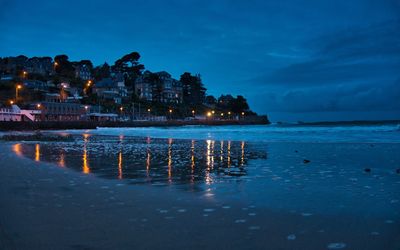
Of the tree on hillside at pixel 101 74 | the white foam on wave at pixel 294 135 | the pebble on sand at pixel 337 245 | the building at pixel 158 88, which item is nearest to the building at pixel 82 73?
the tree on hillside at pixel 101 74

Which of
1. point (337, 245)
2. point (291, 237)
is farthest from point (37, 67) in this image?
point (337, 245)

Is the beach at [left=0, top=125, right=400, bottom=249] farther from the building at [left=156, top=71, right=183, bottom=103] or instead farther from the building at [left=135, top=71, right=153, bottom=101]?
the building at [left=156, top=71, right=183, bottom=103]

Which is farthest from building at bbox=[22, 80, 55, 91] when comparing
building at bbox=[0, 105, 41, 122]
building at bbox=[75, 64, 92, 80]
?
building at bbox=[75, 64, 92, 80]

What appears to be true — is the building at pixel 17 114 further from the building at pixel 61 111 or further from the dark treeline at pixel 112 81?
the dark treeline at pixel 112 81

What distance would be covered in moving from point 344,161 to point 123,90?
157813 millimetres

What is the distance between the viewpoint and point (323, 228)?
5.82 meters

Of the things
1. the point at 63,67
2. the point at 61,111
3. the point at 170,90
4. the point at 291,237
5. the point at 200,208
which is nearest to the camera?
the point at 291,237

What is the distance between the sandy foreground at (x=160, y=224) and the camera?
509 cm

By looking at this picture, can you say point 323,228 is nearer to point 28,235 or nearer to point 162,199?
point 162,199

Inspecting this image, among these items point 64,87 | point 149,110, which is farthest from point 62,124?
point 149,110

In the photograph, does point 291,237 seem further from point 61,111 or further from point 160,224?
point 61,111

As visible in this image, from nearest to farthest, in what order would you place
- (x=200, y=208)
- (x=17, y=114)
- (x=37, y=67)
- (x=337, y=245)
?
(x=337, y=245), (x=200, y=208), (x=17, y=114), (x=37, y=67)

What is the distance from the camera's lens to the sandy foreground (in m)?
5.09

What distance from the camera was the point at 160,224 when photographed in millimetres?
6023
